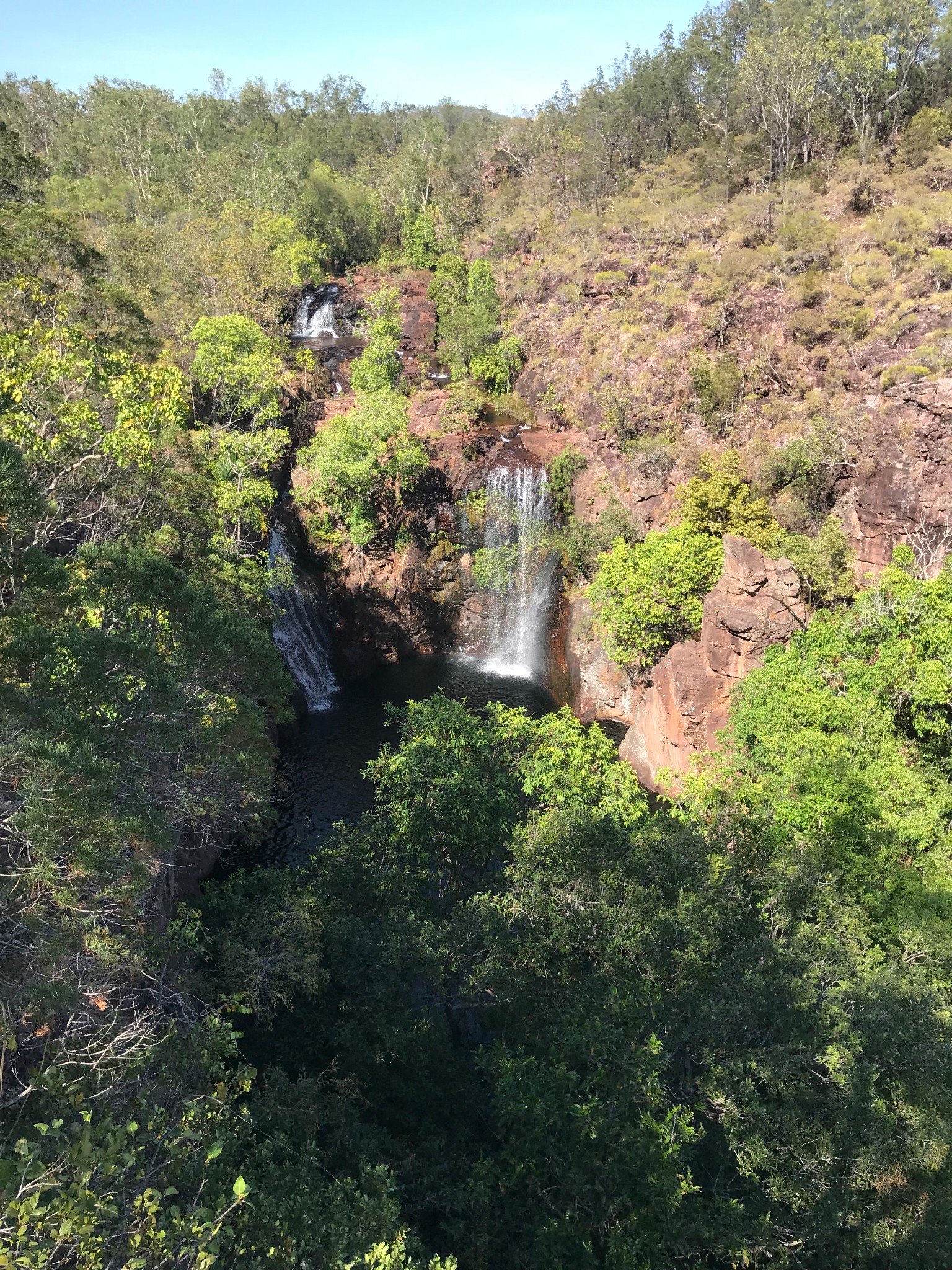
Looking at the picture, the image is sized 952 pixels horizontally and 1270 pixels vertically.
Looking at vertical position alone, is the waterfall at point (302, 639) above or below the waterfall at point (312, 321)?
below

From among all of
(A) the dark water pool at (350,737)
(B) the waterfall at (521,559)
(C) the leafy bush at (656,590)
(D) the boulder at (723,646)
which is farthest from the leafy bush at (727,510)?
(A) the dark water pool at (350,737)

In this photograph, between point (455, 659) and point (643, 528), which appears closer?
point (643, 528)

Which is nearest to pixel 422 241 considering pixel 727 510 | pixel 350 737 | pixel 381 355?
pixel 381 355

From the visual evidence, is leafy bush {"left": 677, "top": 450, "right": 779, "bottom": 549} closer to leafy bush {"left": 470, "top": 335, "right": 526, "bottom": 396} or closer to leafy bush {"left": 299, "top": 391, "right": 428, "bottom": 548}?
leafy bush {"left": 299, "top": 391, "right": 428, "bottom": 548}

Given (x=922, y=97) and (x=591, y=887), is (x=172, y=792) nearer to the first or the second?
(x=591, y=887)

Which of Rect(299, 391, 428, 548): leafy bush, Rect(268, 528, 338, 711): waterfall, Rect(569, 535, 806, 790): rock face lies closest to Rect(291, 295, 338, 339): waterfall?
Rect(299, 391, 428, 548): leafy bush

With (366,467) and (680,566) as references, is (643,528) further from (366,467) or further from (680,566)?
(366,467)

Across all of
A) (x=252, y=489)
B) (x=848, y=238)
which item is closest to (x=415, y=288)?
(x=848, y=238)

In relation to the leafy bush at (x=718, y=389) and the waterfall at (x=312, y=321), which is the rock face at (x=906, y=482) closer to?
the leafy bush at (x=718, y=389)
